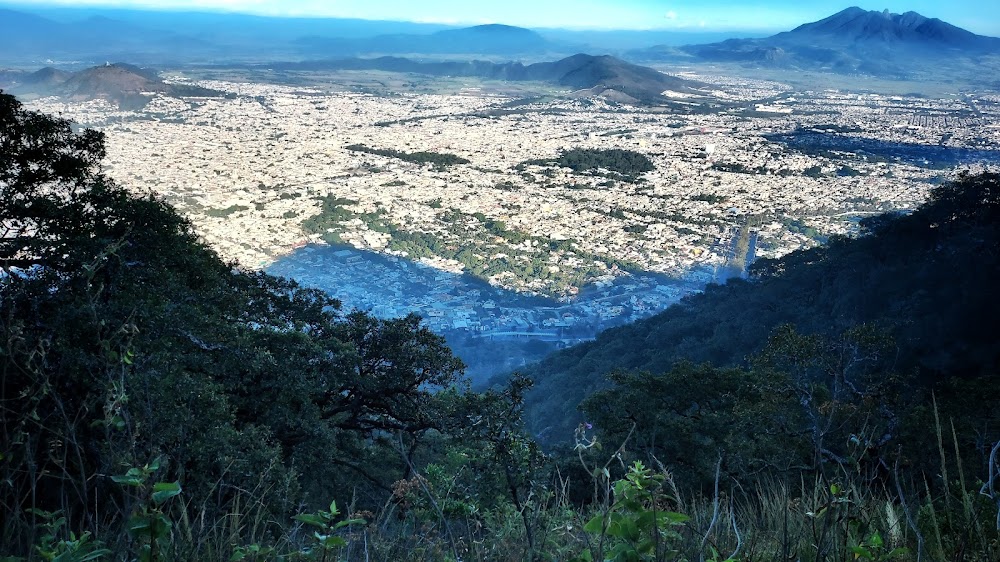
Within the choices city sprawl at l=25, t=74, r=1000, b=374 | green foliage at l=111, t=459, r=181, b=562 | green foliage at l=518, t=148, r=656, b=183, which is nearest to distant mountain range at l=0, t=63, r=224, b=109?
city sprawl at l=25, t=74, r=1000, b=374

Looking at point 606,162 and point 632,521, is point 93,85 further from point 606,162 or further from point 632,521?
point 632,521

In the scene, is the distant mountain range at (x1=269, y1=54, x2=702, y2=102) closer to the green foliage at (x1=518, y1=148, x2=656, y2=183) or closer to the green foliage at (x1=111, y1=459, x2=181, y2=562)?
the green foliage at (x1=518, y1=148, x2=656, y2=183)

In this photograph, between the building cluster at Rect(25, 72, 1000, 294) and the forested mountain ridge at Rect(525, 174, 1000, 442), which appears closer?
the forested mountain ridge at Rect(525, 174, 1000, 442)

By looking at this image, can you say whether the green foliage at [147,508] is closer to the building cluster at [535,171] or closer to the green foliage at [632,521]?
the green foliage at [632,521]

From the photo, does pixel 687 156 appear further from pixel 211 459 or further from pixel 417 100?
pixel 211 459

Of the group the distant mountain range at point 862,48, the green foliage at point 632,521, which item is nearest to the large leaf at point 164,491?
the green foliage at point 632,521

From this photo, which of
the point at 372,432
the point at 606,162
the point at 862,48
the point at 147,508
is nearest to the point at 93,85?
the point at 606,162
